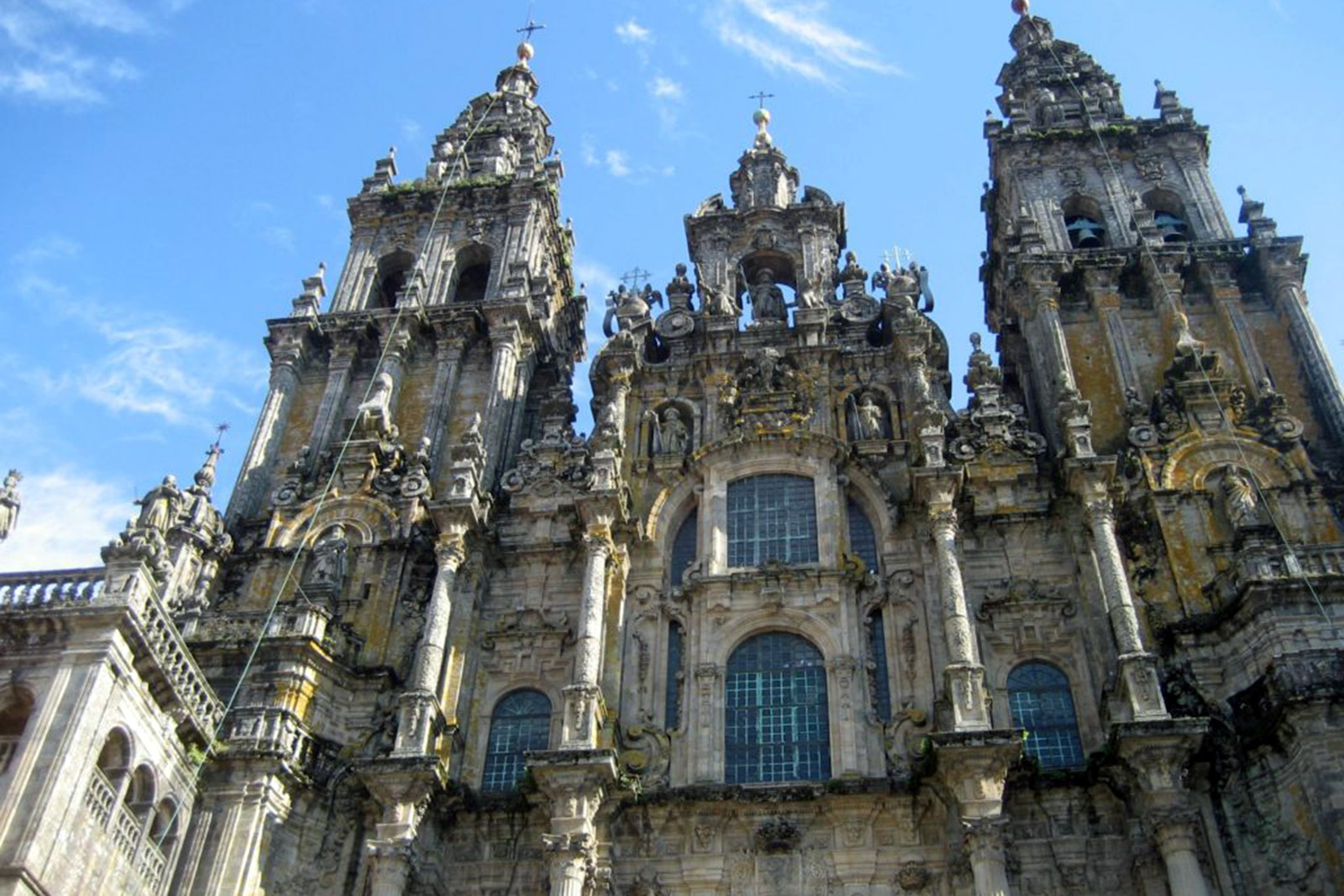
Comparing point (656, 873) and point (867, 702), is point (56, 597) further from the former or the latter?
point (867, 702)

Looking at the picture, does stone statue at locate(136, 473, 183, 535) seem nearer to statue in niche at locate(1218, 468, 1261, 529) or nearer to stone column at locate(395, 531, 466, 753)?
stone column at locate(395, 531, 466, 753)

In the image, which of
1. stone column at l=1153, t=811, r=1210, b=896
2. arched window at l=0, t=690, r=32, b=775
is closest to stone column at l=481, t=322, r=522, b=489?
arched window at l=0, t=690, r=32, b=775

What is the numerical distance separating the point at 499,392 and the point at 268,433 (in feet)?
15.4

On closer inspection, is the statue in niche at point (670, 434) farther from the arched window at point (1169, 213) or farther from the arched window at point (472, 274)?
the arched window at point (1169, 213)

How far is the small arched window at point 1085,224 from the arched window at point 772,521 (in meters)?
10.8

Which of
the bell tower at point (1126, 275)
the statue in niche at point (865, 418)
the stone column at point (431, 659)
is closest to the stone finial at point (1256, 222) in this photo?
the bell tower at point (1126, 275)

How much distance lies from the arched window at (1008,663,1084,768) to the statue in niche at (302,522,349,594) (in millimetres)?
11527

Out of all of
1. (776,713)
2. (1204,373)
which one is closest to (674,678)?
(776,713)

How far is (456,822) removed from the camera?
834 inches

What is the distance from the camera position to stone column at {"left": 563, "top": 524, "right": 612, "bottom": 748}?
20781 millimetres

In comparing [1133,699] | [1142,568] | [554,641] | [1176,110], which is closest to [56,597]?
[554,641]

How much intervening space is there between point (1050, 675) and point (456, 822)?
954 cm

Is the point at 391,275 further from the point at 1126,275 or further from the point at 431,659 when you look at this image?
the point at 1126,275

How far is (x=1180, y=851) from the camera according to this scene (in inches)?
716
